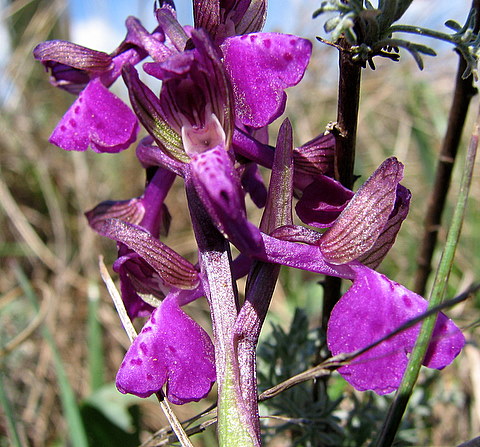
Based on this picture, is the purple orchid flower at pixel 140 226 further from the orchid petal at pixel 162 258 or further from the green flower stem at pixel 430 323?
the green flower stem at pixel 430 323

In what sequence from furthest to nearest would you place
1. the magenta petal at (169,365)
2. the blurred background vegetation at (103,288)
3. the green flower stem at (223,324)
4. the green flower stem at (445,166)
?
1. the blurred background vegetation at (103,288)
2. the green flower stem at (445,166)
3. the magenta petal at (169,365)
4. the green flower stem at (223,324)

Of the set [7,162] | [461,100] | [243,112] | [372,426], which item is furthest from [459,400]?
[7,162]

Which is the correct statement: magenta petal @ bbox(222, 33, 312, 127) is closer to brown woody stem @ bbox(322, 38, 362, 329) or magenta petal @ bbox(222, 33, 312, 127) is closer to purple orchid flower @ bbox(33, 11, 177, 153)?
brown woody stem @ bbox(322, 38, 362, 329)

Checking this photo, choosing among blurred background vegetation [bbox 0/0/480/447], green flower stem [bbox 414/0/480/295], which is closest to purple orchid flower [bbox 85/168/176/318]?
blurred background vegetation [bbox 0/0/480/447]

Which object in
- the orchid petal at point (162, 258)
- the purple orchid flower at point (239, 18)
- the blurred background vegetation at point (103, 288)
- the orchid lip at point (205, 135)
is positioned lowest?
the blurred background vegetation at point (103, 288)

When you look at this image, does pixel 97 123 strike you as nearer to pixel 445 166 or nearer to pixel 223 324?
pixel 223 324

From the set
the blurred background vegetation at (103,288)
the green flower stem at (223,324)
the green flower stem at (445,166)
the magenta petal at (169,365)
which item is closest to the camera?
the green flower stem at (223,324)

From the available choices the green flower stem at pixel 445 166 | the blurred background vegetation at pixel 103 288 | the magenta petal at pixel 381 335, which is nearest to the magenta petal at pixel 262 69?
the magenta petal at pixel 381 335

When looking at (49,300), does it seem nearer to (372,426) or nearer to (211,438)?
(211,438)
